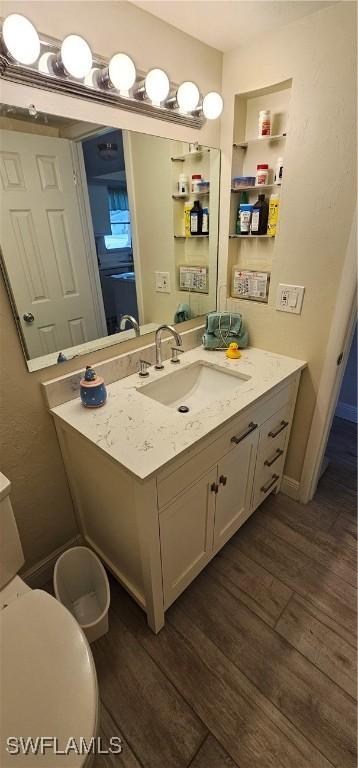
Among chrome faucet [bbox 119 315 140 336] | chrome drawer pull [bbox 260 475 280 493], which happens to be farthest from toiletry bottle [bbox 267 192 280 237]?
chrome drawer pull [bbox 260 475 280 493]

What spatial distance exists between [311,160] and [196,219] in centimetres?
54

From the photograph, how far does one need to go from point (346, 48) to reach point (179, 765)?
91.2 inches

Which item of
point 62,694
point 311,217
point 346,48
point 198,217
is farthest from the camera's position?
point 198,217

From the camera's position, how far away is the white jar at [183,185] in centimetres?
149

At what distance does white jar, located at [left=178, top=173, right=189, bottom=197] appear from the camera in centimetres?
149

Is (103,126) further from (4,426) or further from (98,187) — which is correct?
(4,426)

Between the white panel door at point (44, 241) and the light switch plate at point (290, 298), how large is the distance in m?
0.87

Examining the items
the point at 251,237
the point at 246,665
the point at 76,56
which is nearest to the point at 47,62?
the point at 76,56

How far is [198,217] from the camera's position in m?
1.58

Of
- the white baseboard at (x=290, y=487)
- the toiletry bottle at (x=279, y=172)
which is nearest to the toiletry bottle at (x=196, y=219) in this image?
Answer: the toiletry bottle at (x=279, y=172)

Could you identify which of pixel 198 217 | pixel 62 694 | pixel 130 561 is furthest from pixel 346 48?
pixel 62 694

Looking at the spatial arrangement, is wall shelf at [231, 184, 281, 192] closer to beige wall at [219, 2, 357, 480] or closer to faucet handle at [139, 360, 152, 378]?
beige wall at [219, 2, 357, 480]

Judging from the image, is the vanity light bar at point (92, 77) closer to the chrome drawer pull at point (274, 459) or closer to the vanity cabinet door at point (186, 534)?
the vanity cabinet door at point (186, 534)

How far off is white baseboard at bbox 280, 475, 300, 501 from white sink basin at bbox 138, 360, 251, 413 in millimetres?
755
